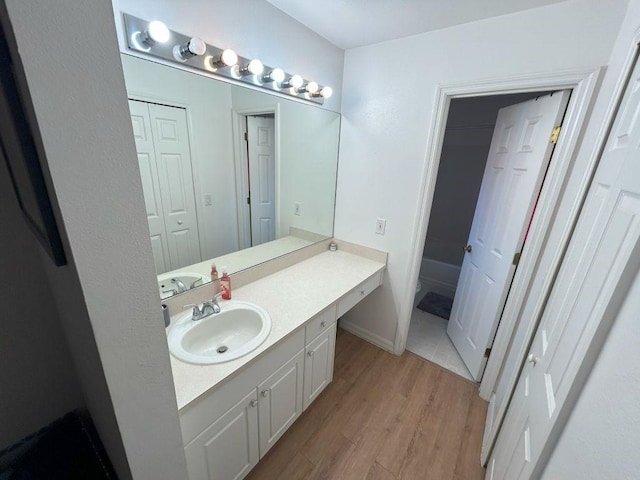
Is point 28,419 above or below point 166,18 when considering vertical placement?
below

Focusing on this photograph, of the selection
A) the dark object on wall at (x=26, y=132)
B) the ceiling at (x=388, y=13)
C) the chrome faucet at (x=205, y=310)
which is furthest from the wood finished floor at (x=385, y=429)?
the ceiling at (x=388, y=13)

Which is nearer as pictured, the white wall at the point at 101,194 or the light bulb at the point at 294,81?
the white wall at the point at 101,194

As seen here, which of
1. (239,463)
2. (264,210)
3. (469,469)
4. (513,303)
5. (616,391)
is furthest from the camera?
(264,210)

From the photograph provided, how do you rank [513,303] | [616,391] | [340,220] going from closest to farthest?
[616,391] → [513,303] → [340,220]

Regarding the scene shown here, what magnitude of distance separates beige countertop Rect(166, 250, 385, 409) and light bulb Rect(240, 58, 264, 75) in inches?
46.4

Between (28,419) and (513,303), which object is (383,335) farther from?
(28,419)

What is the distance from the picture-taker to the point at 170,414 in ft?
2.25

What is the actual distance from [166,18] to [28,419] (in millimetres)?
1730

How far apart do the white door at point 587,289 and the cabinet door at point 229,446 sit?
99 cm

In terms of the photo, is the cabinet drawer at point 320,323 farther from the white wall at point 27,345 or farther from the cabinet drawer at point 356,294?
the white wall at point 27,345

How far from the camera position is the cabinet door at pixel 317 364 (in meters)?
1.48

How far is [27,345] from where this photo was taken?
103cm

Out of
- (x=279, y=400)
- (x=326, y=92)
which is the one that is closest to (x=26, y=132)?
(x=279, y=400)

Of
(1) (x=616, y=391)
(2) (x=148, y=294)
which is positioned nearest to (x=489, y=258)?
(1) (x=616, y=391)
